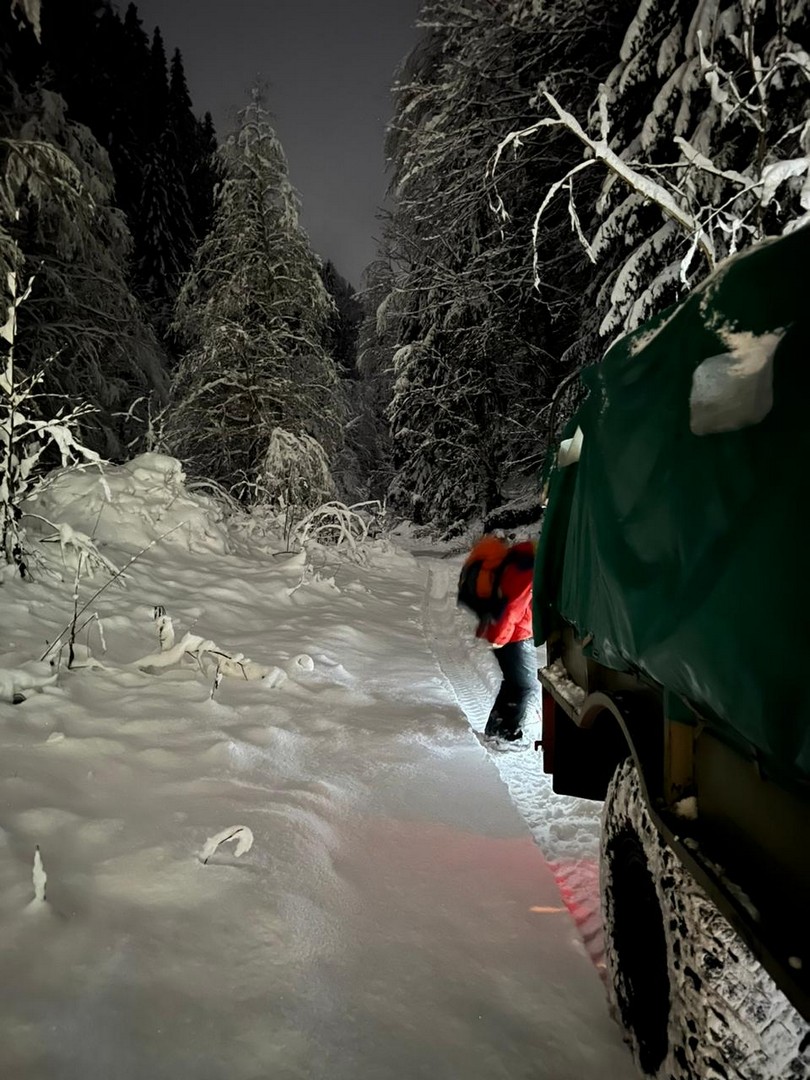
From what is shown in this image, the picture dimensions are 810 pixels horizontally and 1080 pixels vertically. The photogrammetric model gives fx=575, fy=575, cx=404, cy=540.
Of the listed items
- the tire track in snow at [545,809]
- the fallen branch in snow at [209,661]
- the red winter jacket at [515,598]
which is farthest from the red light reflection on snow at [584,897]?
the fallen branch in snow at [209,661]

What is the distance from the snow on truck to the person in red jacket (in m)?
2.26

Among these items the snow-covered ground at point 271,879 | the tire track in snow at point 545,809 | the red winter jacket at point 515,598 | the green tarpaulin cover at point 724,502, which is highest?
the green tarpaulin cover at point 724,502

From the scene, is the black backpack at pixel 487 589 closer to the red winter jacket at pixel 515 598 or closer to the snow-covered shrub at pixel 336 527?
the red winter jacket at pixel 515 598

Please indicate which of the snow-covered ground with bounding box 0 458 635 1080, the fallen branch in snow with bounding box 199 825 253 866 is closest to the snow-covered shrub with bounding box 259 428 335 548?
the snow-covered ground with bounding box 0 458 635 1080

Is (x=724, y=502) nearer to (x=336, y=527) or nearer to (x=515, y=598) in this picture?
(x=515, y=598)

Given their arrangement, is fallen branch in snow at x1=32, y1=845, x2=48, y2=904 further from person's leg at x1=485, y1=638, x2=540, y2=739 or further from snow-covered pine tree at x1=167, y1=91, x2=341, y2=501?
snow-covered pine tree at x1=167, y1=91, x2=341, y2=501

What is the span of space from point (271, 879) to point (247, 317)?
12.5 m

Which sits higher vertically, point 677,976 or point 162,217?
point 162,217

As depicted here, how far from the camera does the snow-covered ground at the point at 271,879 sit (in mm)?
1775

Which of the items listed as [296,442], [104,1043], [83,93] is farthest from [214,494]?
[83,93]

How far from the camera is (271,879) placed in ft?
7.98

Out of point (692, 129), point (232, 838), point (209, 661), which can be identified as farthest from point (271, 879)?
point (692, 129)

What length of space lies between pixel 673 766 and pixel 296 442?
11546 millimetres

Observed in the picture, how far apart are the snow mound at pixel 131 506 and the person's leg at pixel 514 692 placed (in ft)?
12.5
